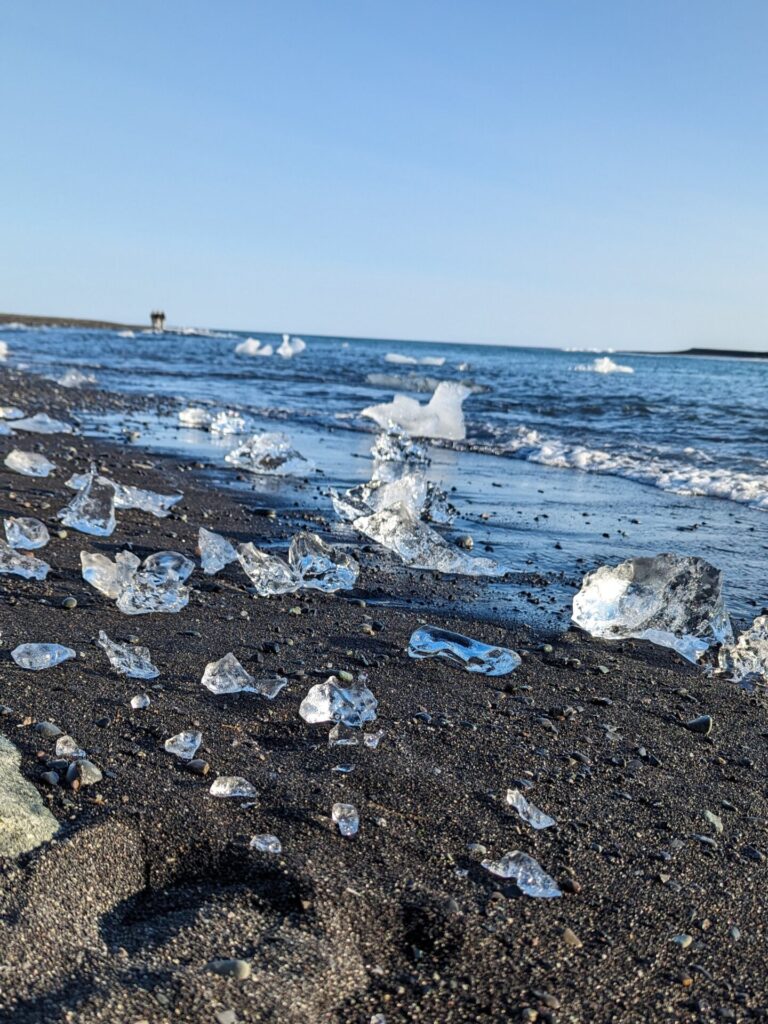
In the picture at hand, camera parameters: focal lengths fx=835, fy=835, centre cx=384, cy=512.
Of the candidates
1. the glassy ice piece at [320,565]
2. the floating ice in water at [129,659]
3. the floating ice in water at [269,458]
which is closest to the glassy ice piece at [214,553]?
the glassy ice piece at [320,565]

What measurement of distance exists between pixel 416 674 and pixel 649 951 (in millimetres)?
1506

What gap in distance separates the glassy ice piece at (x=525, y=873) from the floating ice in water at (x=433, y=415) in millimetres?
9939

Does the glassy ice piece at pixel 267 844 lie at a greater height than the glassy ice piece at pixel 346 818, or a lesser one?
lesser

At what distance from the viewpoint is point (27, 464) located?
6.34 metres

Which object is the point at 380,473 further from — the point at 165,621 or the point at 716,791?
the point at 716,791

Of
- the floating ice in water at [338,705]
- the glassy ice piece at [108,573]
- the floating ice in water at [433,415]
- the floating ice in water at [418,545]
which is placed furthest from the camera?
the floating ice in water at [433,415]

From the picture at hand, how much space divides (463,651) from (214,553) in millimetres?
1643

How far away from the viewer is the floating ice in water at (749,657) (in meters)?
3.48

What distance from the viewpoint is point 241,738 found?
2564mm

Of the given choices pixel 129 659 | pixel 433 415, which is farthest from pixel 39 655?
pixel 433 415

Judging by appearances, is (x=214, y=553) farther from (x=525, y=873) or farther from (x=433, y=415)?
(x=433, y=415)

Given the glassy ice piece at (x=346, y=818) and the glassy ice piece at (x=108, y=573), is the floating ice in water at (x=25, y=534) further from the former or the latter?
the glassy ice piece at (x=346, y=818)

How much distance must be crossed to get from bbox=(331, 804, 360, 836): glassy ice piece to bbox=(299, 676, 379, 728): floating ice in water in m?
0.48

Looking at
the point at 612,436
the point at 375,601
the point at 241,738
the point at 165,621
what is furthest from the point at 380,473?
the point at 612,436
